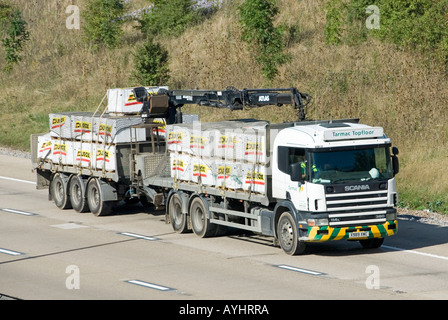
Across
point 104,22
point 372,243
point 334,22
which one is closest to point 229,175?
point 372,243

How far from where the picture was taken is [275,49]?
39812 mm

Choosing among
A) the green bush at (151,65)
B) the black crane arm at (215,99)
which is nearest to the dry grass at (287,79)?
the green bush at (151,65)

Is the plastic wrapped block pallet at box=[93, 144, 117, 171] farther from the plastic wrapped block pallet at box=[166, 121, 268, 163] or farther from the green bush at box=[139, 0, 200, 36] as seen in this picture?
the green bush at box=[139, 0, 200, 36]

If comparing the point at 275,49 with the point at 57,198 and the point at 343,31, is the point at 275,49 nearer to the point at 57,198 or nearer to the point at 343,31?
the point at 343,31

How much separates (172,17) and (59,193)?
2474cm

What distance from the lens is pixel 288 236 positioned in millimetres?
19172

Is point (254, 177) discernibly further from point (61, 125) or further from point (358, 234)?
point (61, 125)

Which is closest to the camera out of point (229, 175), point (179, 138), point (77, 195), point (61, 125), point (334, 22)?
point (229, 175)

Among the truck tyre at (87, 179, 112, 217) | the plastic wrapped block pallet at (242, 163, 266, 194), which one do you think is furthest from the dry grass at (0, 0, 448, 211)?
the truck tyre at (87, 179, 112, 217)

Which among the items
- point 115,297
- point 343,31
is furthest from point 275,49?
point 115,297

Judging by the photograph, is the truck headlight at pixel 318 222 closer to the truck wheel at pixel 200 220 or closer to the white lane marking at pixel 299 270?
the white lane marking at pixel 299 270

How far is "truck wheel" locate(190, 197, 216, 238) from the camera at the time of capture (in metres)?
21.5

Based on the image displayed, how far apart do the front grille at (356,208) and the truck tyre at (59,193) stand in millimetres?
10779

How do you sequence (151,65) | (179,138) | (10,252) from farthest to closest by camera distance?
(151,65)
(179,138)
(10,252)
